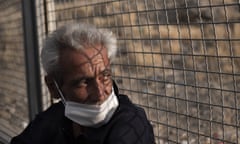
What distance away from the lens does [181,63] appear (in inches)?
104

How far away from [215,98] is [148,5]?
2.21ft

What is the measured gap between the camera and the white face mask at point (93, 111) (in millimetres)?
2055

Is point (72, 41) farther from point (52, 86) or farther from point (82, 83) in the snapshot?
point (52, 86)

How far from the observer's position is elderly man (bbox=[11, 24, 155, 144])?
2033 mm

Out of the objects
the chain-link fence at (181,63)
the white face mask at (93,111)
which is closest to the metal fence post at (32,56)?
the chain-link fence at (181,63)

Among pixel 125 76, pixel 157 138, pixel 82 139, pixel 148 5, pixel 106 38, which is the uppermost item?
pixel 148 5

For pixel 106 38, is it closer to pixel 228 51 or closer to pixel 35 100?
pixel 228 51

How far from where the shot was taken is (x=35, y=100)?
12.7 ft

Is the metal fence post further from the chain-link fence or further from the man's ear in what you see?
the man's ear

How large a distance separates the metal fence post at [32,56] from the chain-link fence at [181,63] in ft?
3.04

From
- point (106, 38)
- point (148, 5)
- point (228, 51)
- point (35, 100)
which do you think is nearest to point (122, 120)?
point (106, 38)

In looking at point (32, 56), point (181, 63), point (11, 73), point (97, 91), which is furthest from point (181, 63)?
point (11, 73)

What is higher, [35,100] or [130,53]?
[130,53]

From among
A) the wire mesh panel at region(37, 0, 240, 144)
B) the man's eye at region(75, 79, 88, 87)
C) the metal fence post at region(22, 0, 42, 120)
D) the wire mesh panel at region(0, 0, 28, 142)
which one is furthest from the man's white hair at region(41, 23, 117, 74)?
the wire mesh panel at region(0, 0, 28, 142)
